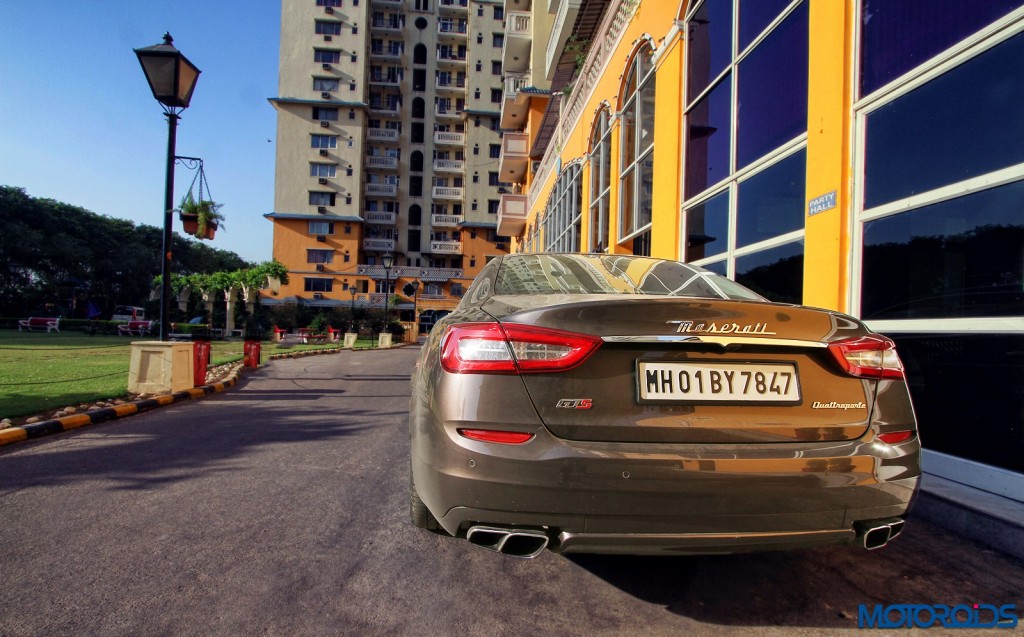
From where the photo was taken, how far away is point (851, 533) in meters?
1.81

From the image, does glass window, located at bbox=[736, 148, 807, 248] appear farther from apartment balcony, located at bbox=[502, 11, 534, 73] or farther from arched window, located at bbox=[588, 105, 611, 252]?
apartment balcony, located at bbox=[502, 11, 534, 73]

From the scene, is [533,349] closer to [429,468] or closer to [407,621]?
[429,468]

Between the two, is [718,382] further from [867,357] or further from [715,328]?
[867,357]

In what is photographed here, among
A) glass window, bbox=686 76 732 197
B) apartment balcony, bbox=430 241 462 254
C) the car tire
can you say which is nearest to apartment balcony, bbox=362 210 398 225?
apartment balcony, bbox=430 241 462 254

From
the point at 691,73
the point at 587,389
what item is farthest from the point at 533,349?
the point at 691,73

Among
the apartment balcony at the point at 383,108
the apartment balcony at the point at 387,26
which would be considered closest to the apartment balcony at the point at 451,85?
the apartment balcony at the point at 383,108

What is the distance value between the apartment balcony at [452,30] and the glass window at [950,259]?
6189 centimetres

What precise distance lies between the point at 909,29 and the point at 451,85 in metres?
60.4

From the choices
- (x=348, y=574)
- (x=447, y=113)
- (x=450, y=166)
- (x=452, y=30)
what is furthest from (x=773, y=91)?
(x=452, y=30)

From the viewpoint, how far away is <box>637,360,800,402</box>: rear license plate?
180cm

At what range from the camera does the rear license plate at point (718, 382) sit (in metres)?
1.80

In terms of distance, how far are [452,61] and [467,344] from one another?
205 ft

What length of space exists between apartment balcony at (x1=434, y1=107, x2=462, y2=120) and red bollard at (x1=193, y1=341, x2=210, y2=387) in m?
53.7

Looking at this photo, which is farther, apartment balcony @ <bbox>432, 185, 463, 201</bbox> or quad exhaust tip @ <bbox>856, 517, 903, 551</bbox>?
apartment balcony @ <bbox>432, 185, 463, 201</bbox>
